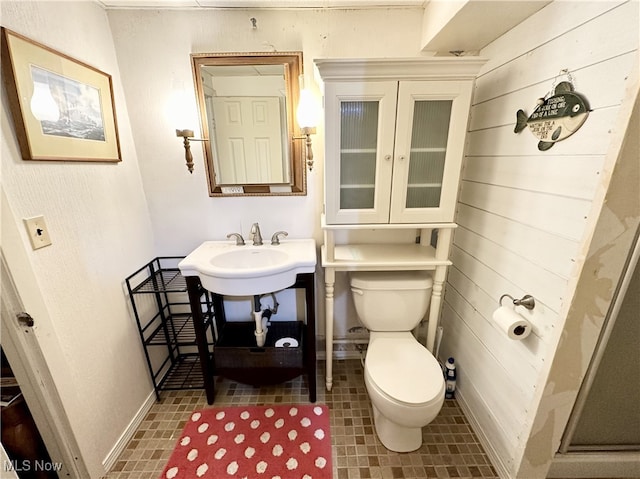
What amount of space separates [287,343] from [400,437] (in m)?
0.74

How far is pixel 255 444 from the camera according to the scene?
4.41 ft

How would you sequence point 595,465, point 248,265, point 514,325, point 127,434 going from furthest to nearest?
point 248,265
point 127,434
point 595,465
point 514,325

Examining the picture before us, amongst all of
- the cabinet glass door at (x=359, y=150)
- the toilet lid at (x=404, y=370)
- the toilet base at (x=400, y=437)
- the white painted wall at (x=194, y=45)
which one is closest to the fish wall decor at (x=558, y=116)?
the cabinet glass door at (x=359, y=150)

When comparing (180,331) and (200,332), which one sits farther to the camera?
(180,331)

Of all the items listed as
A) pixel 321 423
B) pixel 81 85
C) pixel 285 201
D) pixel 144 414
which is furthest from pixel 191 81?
pixel 321 423

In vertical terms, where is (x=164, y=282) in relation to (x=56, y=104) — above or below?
below

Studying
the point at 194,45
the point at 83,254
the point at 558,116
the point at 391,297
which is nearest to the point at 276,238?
the point at 391,297

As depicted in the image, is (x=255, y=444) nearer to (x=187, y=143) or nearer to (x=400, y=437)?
(x=400, y=437)

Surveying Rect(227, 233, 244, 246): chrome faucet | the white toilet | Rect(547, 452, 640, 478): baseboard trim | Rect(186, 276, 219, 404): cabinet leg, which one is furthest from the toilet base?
Rect(227, 233, 244, 246): chrome faucet

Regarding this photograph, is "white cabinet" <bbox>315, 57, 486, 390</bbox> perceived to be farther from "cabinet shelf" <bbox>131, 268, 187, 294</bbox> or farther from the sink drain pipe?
"cabinet shelf" <bbox>131, 268, 187, 294</bbox>

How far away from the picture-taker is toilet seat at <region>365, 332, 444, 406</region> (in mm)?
1134

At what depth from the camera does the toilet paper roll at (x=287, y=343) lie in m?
1.54

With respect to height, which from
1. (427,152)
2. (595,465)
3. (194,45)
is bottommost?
(595,465)

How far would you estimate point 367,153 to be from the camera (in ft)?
4.23
